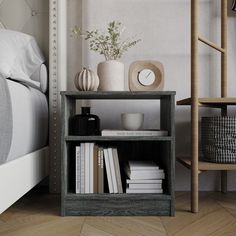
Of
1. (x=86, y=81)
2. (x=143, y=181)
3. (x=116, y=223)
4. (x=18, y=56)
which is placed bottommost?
(x=116, y=223)

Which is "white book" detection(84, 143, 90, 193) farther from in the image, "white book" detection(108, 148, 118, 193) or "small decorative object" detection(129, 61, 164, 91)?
"small decorative object" detection(129, 61, 164, 91)

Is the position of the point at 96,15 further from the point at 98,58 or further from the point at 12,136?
the point at 12,136

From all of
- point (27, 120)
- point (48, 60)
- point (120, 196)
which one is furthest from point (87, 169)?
point (48, 60)

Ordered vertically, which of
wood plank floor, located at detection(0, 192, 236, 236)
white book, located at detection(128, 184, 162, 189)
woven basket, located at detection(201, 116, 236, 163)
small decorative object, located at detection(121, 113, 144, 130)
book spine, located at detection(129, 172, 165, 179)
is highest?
small decorative object, located at detection(121, 113, 144, 130)

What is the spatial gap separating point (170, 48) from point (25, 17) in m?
0.76

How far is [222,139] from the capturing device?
3.76 ft

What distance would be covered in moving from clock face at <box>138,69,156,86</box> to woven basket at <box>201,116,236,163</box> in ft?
→ 0.93

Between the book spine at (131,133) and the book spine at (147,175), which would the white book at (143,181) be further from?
the book spine at (131,133)

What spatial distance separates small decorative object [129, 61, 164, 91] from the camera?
→ 1.20 meters

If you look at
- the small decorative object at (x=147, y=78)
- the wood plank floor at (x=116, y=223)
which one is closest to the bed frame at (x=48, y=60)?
the wood plank floor at (x=116, y=223)

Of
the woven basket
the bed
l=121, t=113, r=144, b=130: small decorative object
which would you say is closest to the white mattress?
the bed

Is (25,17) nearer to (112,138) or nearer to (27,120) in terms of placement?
(27,120)

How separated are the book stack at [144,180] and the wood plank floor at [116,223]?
4.3 inches

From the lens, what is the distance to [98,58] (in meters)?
1.47
